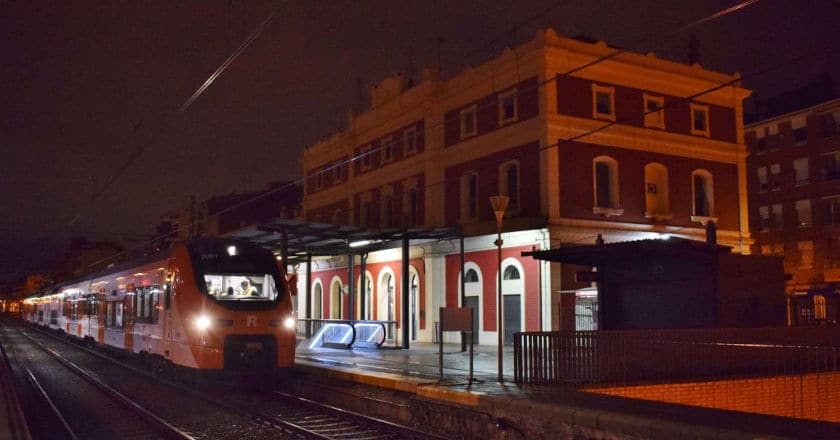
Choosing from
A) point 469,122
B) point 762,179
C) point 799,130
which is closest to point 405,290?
point 469,122

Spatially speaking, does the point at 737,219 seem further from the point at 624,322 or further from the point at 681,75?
the point at 624,322

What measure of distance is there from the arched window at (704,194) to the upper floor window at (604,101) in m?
5.22

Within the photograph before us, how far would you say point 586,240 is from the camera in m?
28.5

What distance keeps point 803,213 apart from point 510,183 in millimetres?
29790

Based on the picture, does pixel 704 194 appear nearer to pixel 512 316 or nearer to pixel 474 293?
pixel 512 316

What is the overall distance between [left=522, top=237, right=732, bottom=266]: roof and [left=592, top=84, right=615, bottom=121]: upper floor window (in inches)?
402

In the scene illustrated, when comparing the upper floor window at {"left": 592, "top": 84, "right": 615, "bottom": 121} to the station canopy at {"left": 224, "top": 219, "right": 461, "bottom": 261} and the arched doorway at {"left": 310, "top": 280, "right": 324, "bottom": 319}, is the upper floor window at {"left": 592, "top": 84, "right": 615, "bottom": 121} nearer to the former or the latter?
the station canopy at {"left": 224, "top": 219, "right": 461, "bottom": 261}

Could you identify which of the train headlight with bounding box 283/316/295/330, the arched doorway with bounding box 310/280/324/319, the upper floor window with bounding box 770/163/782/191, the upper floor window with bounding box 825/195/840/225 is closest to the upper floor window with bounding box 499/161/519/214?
the train headlight with bounding box 283/316/295/330

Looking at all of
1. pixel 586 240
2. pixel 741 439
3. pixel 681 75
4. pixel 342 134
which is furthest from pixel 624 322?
pixel 342 134

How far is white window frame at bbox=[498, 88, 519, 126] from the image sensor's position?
1156 inches

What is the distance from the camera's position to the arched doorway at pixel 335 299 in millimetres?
42000

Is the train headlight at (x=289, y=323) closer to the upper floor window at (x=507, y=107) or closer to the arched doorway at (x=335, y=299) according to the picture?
the upper floor window at (x=507, y=107)

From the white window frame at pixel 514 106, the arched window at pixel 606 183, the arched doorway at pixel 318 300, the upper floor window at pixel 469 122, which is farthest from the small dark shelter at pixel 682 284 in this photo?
the arched doorway at pixel 318 300

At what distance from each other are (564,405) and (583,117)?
1935 cm
